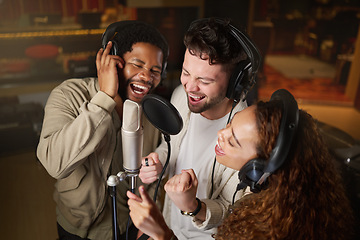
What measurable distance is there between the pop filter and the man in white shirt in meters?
0.13

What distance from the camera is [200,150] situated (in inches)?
38.4

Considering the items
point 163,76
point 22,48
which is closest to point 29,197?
point 22,48

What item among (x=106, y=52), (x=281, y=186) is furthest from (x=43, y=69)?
(x=281, y=186)

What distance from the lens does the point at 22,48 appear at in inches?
36.7

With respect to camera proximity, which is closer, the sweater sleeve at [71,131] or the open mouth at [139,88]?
the sweater sleeve at [71,131]

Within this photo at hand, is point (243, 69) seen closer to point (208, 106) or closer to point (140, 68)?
point (208, 106)

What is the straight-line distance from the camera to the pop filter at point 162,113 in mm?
694

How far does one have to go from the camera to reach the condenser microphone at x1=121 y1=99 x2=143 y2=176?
2.39 feet

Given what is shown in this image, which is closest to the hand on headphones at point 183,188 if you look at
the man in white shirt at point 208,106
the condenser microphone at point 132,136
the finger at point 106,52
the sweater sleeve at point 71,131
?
the man in white shirt at point 208,106

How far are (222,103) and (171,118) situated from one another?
275mm

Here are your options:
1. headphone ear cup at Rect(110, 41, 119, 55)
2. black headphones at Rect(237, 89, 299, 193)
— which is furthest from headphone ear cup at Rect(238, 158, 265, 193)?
headphone ear cup at Rect(110, 41, 119, 55)

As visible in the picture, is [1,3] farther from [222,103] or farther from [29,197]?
[222,103]

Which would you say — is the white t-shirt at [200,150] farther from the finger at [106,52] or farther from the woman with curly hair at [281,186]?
the finger at [106,52]

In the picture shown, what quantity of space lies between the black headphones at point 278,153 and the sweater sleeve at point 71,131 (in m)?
0.35
